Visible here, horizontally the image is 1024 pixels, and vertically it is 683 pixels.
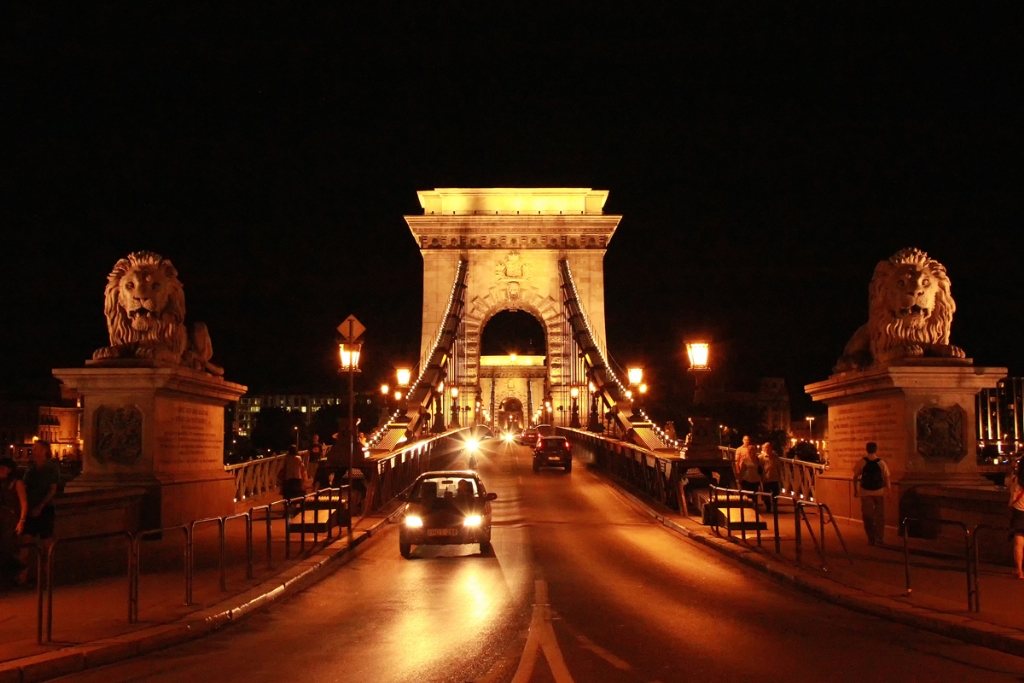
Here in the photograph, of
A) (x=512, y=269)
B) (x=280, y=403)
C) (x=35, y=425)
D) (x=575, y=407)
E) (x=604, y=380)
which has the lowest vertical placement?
(x=35, y=425)

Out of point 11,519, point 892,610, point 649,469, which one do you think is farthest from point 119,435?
point 649,469

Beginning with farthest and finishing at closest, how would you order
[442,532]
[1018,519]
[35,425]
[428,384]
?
[35,425] → [428,384] → [442,532] → [1018,519]

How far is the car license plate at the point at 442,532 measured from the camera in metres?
16.4

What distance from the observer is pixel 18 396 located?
81.4 meters

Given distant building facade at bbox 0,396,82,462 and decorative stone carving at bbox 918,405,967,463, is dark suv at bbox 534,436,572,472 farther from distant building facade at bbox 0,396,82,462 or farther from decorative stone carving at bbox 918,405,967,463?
distant building facade at bbox 0,396,82,462

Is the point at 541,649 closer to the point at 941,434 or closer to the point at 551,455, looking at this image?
the point at 941,434

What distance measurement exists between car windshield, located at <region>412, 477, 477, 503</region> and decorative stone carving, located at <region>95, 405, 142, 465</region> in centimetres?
428

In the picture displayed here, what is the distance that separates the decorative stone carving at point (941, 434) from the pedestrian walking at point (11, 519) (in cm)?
1240

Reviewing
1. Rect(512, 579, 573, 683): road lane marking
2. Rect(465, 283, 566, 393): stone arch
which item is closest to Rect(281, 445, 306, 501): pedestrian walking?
Rect(512, 579, 573, 683): road lane marking

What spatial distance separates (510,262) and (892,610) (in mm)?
69237

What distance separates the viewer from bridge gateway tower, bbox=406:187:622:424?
78.6 meters

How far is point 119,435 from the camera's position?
16.5 metres

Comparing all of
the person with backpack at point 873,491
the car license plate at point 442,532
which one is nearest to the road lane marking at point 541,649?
the car license plate at point 442,532

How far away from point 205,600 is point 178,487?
6.13m
